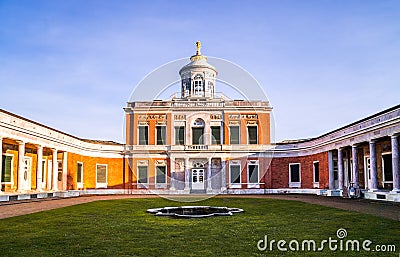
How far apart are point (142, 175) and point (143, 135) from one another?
11.1ft

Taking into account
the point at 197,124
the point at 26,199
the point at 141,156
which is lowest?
the point at 26,199

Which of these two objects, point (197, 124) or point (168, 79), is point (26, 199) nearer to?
point (168, 79)

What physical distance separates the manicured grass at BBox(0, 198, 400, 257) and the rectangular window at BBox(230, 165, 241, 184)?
68.6ft

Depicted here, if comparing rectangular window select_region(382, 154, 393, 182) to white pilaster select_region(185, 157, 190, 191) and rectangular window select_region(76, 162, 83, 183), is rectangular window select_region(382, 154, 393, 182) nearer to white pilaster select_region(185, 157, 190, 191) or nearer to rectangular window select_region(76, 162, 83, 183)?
white pilaster select_region(185, 157, 190, 191)

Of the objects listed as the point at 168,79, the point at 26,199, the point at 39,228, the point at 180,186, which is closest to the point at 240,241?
the point at 39,228

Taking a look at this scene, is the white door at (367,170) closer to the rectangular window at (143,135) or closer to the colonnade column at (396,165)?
the colonnade column at (396,165)

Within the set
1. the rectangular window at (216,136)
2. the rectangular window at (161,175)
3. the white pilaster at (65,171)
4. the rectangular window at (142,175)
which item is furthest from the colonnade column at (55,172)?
the rectangular window at (216,136)

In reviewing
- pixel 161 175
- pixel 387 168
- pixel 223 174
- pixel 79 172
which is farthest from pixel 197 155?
pixel 387 168

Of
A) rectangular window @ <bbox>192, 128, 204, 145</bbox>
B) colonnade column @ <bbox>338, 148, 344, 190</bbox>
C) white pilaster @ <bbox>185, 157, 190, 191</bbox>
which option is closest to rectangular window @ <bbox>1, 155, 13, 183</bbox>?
white pilaster @ <bbox>185, 157, 190, 191</bbox>

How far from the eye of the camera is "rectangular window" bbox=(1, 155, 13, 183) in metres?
23.8

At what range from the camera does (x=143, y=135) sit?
114ft

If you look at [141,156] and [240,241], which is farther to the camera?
[141,156]

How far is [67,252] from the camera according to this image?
287 inches

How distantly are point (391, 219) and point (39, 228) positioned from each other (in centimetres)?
966
